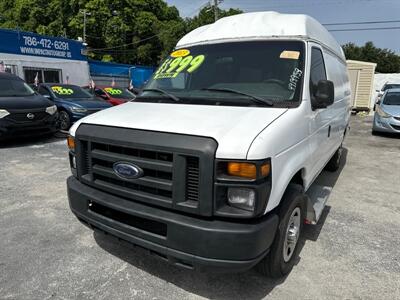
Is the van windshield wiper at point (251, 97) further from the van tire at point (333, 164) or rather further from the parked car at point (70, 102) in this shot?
the parked car at point (70, 102)

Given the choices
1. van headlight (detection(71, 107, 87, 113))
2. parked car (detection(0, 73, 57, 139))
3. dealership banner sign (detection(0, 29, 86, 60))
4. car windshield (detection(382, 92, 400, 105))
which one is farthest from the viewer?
dealership banner sign (detection(0, 29, 86, 60))

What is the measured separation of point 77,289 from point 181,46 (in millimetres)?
3026

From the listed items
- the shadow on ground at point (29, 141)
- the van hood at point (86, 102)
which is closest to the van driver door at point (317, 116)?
Result: the shadow on ground at point (29, 141)

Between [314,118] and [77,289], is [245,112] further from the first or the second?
[77,289]

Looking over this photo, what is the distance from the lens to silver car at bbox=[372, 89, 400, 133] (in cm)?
1140

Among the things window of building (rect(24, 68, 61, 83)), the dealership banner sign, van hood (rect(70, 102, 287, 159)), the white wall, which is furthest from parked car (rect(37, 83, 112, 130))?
the dealership banner sign

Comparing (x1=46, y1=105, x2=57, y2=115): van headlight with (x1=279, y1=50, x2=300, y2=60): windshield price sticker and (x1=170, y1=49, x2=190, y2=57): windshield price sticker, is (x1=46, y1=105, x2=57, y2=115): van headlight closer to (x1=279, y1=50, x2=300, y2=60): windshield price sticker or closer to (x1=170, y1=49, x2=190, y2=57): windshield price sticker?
(x1=170, y1=49, x2=190, y2=57): windshield price sticker

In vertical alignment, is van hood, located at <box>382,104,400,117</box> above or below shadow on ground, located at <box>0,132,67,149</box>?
above

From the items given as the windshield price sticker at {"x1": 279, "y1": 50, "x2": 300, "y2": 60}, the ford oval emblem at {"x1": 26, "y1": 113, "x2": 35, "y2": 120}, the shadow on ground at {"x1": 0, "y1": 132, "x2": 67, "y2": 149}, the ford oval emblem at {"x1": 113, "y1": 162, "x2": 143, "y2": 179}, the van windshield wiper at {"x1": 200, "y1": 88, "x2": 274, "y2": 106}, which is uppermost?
the windshield price sticker at {"x1": 279, "y1": 50, "x2": 300, "y2": 60}

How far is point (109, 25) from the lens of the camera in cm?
4119

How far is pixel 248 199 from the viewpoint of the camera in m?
2.55

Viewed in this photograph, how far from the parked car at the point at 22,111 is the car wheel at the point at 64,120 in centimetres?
115

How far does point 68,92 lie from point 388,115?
34.5ft

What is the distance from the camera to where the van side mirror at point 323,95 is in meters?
3.44
